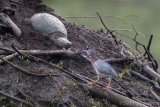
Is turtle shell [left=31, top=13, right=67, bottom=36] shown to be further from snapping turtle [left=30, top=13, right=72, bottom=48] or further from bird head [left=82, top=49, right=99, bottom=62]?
bird head [left=82, top=49, right=99, bottom=62]

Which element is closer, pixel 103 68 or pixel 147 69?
pixel 103 68

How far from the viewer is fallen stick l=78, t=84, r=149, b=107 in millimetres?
4461

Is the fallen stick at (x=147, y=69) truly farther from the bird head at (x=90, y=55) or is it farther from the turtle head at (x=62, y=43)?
the turtle head at (x=62, y=43)

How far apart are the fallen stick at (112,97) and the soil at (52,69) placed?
40 millimetres

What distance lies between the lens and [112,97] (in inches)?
176

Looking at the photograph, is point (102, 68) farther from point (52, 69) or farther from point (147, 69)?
point (147, 69)

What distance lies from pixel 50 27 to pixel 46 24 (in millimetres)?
41

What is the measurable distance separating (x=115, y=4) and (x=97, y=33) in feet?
41.2

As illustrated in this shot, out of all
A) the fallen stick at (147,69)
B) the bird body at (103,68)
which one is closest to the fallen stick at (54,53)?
the bird body at (103,68)

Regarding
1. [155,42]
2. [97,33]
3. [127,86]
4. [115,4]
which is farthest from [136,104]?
[115,4]

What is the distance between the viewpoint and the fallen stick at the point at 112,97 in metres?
4.46

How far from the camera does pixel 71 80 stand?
4.59m

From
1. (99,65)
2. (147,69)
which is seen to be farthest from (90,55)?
(147,69)

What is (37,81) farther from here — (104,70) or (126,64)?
(126,64)
